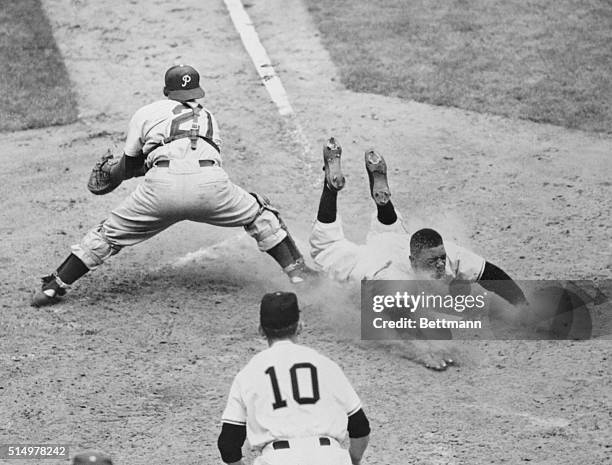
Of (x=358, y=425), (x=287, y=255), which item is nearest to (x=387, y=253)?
(x=287, y=255)

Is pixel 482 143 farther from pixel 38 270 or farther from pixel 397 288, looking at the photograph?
pixel 38 270

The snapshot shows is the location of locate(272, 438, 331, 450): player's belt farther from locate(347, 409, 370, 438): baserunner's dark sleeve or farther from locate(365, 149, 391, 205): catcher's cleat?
locate(365, 149, 391, 205): catcher's cleat

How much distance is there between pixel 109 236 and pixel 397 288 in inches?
85.8

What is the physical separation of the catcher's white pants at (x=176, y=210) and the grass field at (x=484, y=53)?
418 cm

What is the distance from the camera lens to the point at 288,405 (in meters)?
5.52

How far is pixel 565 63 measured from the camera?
13.2 m

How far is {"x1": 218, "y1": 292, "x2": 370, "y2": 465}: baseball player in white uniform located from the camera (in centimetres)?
549

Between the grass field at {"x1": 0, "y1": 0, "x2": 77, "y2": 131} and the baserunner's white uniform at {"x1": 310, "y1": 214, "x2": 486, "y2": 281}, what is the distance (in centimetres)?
451

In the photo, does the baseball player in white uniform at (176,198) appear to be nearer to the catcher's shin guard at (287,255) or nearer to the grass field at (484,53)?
the catcher's shin guard at (287,255)

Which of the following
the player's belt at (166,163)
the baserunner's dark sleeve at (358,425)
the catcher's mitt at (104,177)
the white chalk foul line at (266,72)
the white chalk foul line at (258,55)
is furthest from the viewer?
the white chalk foul line at (258,55)

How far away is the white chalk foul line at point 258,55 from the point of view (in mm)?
12539

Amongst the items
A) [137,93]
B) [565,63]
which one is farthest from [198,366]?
[565,63]

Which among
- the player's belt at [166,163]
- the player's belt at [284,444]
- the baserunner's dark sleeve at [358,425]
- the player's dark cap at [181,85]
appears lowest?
the baserunner's dark sleeve at [358,425]

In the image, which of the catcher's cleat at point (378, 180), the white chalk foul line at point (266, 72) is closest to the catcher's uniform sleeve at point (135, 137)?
the catcher's cleat at point (378, 180)
